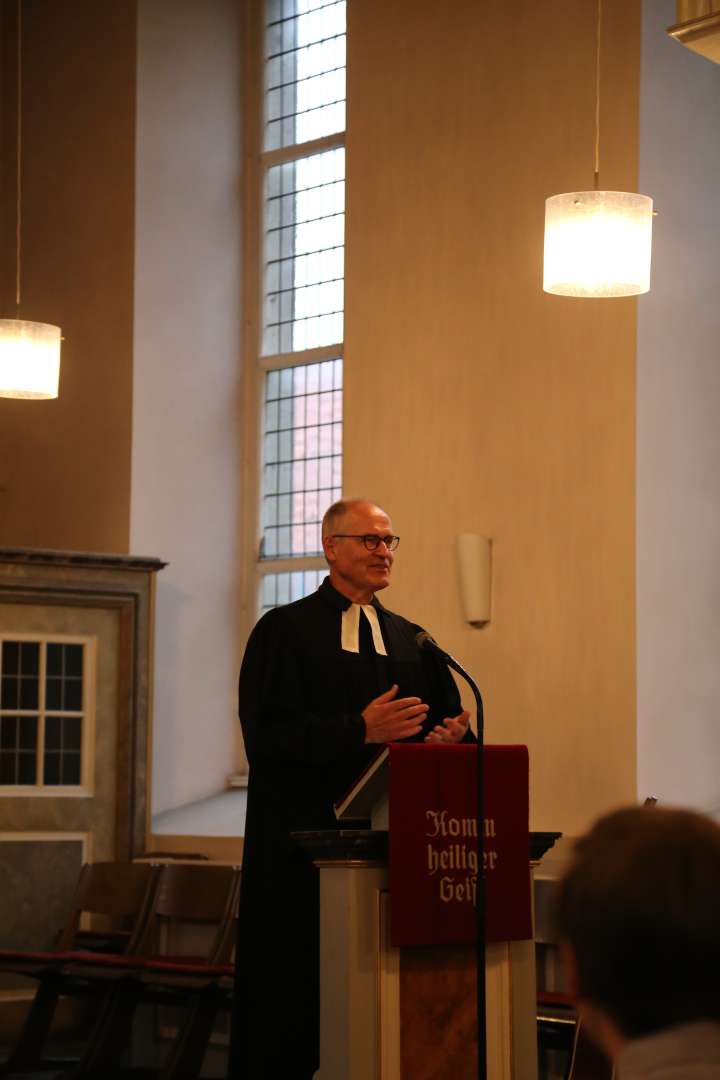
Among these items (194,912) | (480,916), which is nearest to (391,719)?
(480,916)

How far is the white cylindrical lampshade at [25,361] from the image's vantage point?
7066mm

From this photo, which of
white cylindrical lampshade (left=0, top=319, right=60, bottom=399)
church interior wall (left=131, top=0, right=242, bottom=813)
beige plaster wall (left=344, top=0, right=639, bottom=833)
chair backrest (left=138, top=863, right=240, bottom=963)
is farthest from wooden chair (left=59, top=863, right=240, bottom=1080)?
white cylindrical lampshade (left=0, top=319, right=60, bottom=399)

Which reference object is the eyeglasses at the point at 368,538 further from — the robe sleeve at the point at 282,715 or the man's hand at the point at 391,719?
the man's hand at the point at 391,719

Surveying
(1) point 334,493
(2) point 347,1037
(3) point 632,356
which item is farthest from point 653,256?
(2) point 347,1037

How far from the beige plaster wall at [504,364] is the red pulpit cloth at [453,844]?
2.49 metres

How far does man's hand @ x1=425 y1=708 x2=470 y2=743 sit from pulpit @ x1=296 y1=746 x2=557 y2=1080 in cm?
32

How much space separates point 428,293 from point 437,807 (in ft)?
13.3

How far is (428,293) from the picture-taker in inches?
294

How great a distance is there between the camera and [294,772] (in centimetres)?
455

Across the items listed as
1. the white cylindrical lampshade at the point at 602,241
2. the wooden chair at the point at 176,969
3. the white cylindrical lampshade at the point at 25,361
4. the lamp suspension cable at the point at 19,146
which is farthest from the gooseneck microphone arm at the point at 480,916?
the lamp suspension cable at the point at 19,146

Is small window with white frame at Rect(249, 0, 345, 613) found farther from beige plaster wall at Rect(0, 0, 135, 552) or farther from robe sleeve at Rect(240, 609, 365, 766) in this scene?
robe sleeve at Rect(240, 609, 365, 766)

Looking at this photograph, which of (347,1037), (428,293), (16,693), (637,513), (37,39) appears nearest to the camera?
(347,1037)

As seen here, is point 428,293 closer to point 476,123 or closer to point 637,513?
point 476,123

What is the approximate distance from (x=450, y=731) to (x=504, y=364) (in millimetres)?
3103
